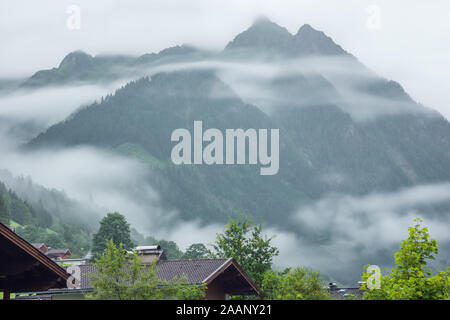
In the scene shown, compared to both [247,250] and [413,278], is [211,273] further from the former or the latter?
[413,278]

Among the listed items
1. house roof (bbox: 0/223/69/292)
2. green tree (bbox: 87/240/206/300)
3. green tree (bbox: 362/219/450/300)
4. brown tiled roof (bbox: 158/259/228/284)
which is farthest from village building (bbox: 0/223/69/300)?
brown tiled roof (bbox: 158/259/228/284)

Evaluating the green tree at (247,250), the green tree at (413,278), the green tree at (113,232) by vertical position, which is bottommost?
the green tree at (413,278)

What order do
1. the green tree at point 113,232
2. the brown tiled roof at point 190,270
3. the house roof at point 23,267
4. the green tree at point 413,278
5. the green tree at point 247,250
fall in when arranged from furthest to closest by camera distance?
1. the green tree at point 113,232
2. the green tree at point 247,250
3. the brown tiled roof at point 190,270
4. the house roof at point 23,267
5. the green tree at point 413,278

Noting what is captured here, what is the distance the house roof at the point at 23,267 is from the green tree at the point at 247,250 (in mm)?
31000

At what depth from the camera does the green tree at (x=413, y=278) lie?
46.7ft

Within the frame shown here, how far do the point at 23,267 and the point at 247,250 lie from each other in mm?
35300

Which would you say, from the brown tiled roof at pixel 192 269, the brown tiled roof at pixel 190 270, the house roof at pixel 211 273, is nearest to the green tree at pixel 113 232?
the brown tiled roof at pixel 190 270

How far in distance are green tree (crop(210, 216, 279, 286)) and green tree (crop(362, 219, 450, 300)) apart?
33306mm

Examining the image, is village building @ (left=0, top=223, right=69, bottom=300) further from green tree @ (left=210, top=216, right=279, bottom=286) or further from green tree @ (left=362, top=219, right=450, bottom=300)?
green tree @ (left=210, top=216, right=279, bottom=286)

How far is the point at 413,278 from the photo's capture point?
14766 millimetres

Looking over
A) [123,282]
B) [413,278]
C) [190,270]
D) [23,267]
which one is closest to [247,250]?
[190,270]

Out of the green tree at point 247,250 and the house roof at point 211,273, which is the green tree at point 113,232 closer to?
the green tree at point 247,250

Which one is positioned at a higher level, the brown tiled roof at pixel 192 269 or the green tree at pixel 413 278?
the brown tiled roof at pixel 192 269
